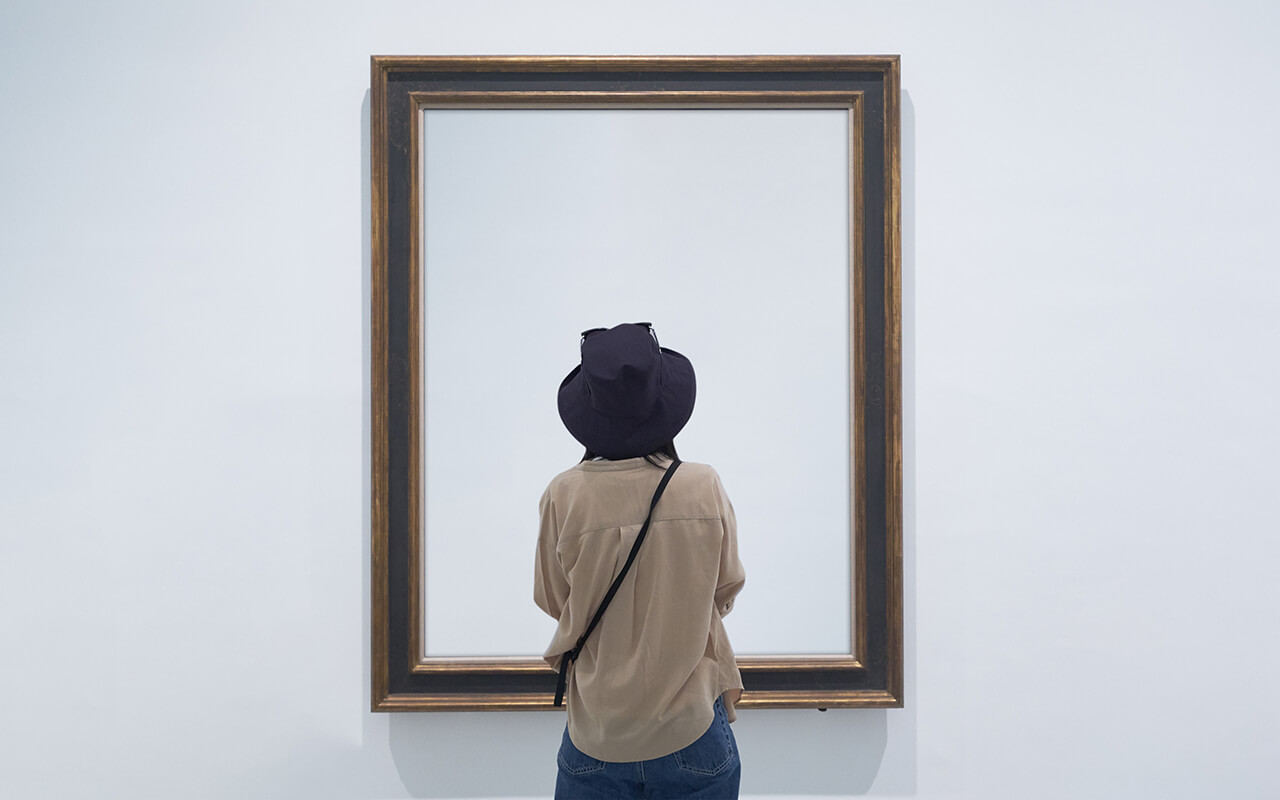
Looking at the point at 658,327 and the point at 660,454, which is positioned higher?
the point at 658,327

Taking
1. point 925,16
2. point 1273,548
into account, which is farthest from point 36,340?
point 1273,548

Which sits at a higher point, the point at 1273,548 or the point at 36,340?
Result: the point at 36,340

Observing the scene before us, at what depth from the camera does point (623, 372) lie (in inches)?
34.6

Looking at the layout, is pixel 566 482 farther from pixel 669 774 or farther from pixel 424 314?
pixel 424 314

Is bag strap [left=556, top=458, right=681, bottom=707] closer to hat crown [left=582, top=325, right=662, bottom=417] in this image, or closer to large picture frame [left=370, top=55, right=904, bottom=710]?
A: hat crown [left=582, top=325, right=662, bottom=417]

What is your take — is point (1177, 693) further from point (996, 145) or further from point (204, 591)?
point (204, 591)

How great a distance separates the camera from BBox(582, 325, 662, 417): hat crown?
88 cm

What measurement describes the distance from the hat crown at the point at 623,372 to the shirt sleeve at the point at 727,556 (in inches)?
6.0

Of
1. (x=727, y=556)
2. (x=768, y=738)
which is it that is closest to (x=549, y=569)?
(x=727, y=556)

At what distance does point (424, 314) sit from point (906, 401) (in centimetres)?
87

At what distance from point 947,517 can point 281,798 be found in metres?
1.29

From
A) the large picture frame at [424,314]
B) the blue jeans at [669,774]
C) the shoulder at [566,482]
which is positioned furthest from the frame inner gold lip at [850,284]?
the shoulder at [566,482]

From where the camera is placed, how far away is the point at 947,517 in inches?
53.1

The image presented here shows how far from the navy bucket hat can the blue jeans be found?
389 millimetres
